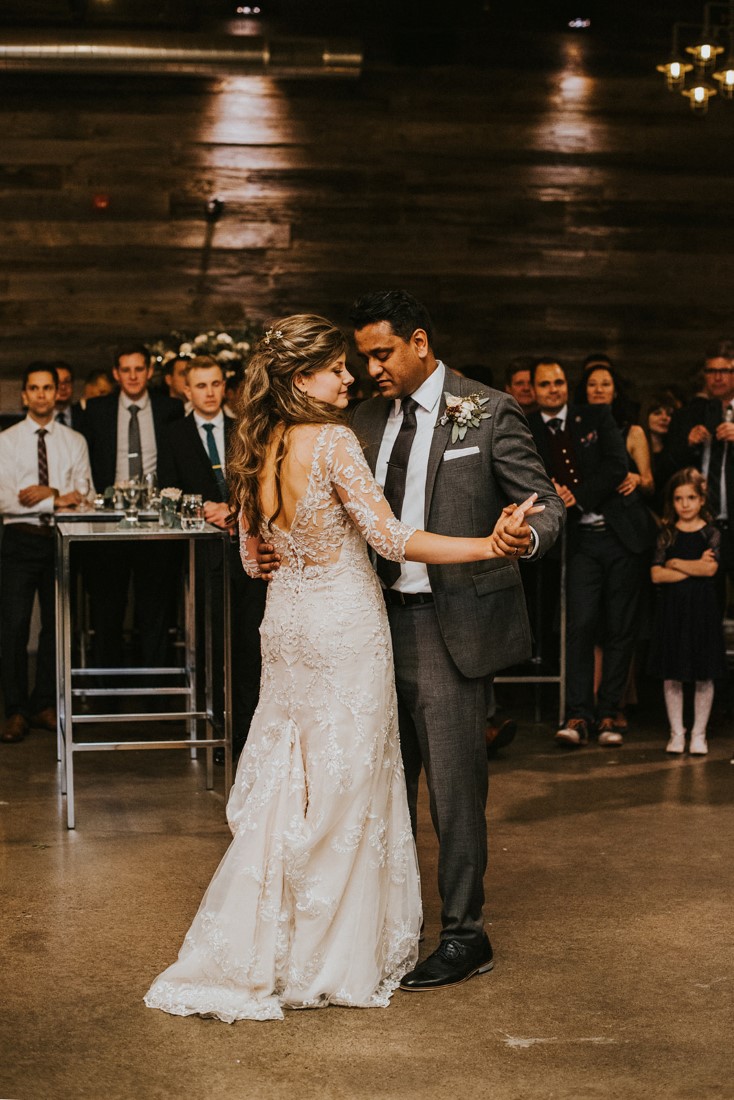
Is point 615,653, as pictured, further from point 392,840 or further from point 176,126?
point 176,126

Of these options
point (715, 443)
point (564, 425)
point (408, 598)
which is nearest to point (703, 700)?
point (715, 443)

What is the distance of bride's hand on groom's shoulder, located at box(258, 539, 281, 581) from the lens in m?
3.36

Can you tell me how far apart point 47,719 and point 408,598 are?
128 inches

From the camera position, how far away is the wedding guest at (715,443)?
631cm

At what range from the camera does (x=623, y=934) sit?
3674 millimetres

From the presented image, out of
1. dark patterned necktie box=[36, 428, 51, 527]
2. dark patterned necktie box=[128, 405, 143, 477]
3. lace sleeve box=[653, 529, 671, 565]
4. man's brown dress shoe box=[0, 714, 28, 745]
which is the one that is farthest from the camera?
dark patterned necktie box=[128, 405, 143, 477]

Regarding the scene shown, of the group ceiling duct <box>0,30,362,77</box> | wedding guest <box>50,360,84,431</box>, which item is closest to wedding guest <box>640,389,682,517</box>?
wedding guest <box>50,360,84,431</box>

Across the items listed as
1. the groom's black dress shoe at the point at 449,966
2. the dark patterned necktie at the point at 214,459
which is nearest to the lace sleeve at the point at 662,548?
the dark patterned necktie at the point at 214,459

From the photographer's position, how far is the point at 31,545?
20.5 feet

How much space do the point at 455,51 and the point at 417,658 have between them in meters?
7.96

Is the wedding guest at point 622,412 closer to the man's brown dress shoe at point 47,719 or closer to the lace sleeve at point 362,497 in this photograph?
the man's brown dress shoe at point 47,719

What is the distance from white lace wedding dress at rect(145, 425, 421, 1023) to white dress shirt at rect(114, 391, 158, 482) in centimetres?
349

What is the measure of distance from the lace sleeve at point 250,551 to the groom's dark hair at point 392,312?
0.59 m

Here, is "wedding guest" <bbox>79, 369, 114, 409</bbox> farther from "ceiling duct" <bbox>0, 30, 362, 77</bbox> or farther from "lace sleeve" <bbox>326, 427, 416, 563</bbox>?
"lace sleeve" <bbox>326, 427, 416, 563</bbox>
